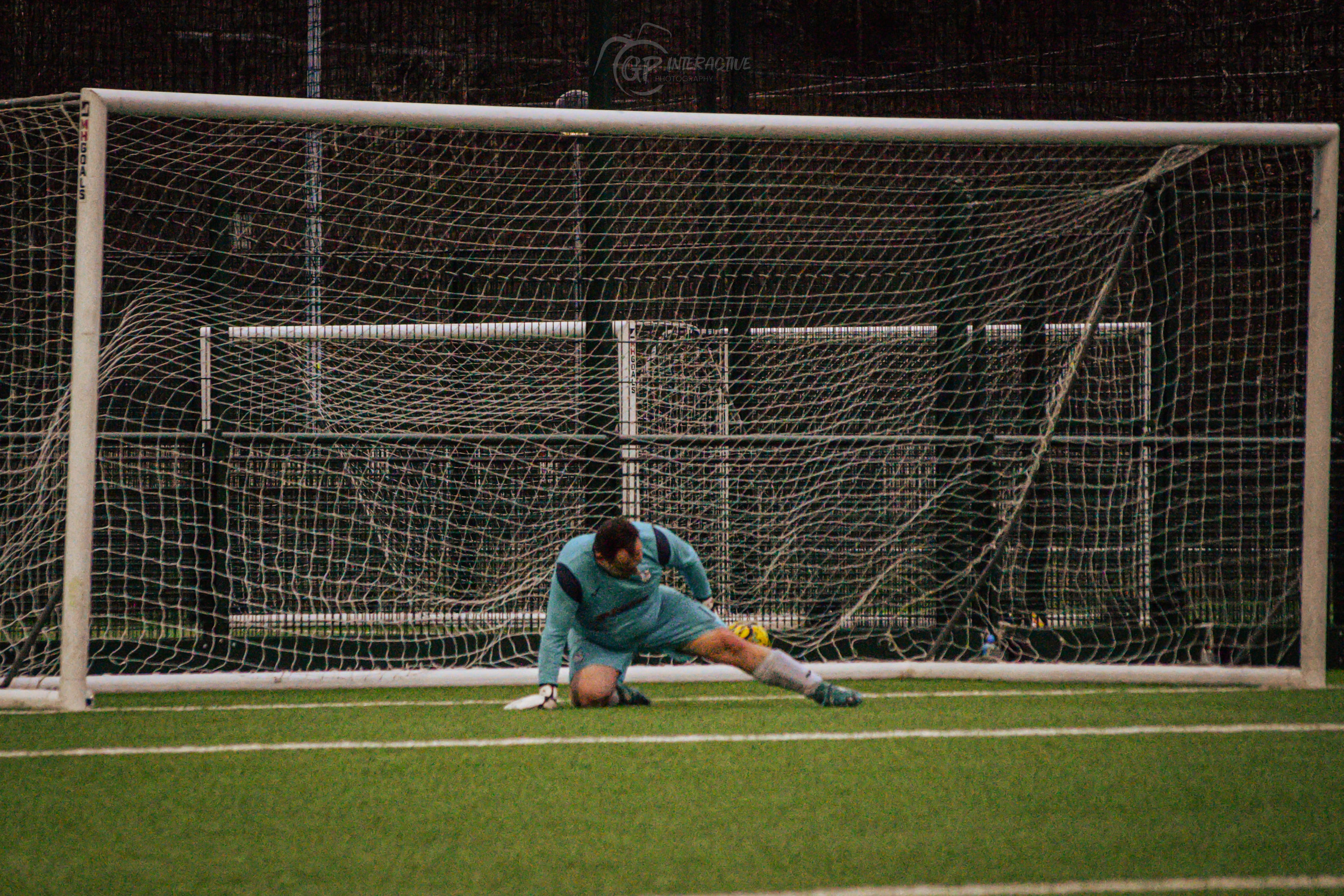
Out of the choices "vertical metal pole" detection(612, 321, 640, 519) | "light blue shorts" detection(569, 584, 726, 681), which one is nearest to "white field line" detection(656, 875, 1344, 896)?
"light blue shorts" detection(569, 584, 726, 681)

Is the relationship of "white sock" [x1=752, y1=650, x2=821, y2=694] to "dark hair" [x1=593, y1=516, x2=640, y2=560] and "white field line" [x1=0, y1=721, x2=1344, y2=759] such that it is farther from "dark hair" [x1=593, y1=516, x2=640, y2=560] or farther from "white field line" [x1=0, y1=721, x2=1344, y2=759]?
"dark hair" [x1=593, y1=516, x2=640, y2=560]

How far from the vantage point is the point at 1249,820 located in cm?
384

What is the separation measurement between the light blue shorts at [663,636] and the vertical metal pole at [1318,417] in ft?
9.68

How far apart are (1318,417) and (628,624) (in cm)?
361

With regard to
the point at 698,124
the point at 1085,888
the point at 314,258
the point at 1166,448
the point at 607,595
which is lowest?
the point at 1085,888

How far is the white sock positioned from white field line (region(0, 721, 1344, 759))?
0.69 metres

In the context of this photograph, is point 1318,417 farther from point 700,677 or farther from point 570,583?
point 570,583

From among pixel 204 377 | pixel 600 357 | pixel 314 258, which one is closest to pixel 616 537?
pixel 600 357

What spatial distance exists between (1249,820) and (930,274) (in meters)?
4.45

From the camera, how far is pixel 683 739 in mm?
5309

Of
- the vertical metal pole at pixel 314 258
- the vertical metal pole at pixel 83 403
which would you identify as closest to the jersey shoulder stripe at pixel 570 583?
the vertical metal pole at pixel 83 403

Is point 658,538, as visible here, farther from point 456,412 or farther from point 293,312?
point 293,312

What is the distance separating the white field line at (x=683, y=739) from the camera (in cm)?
511

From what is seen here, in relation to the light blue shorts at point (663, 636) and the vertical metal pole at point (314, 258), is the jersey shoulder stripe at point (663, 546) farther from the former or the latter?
the vertical metal pole at point (314, 258)
